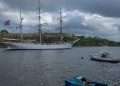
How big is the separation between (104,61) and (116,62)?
3.49 m

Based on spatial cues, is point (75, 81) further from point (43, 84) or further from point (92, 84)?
point (43, 84)

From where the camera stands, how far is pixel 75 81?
102 ft

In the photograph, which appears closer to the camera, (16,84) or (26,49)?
(16,84)

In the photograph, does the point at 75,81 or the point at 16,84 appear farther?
the point at 16,84

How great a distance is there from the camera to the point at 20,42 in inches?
7456

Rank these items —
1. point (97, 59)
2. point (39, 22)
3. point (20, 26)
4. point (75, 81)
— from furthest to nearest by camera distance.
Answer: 1. point (20, 26)
2. point (39, 22)
3. point (97, 59)
4. point (75, 81)

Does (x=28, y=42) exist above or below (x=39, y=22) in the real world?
below

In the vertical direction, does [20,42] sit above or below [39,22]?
below

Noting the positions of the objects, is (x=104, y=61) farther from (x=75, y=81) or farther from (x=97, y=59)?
(x=75, y=81)

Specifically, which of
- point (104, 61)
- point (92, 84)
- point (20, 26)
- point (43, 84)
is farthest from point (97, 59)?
point (20, 26)

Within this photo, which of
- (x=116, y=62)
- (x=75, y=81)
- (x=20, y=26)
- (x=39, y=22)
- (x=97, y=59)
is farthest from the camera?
(x=20, y=26)

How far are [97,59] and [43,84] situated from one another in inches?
2081

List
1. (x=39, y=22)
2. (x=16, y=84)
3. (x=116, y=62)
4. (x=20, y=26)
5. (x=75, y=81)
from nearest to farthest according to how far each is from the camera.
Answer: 1. (x=75, y=81)
2. (x=16, y=84)
3. (x=116, y=62)
4. (x=39, y=22)
5. (x=20, y=26)

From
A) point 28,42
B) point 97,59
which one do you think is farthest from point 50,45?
point 97,59
